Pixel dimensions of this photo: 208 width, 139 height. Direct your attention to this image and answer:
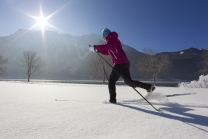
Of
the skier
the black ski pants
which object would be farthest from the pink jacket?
the black ski pants

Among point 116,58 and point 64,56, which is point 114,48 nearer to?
point 116,58

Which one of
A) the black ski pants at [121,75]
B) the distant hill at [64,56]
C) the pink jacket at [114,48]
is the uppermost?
the distant hill at [64,56]

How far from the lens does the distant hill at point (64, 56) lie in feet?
376

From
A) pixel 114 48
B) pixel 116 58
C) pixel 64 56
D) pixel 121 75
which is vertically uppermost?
pixel 64 56

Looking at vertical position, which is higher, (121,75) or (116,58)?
(116,58)

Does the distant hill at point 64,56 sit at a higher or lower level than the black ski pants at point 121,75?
higher

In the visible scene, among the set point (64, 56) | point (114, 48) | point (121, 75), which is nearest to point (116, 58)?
point (114, 48)

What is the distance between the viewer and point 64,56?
5812 inches

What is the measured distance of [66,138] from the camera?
1.08 m

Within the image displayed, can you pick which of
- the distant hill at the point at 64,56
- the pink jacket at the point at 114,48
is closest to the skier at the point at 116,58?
the pink jacket at the point at 114,48

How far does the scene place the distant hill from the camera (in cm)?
11469

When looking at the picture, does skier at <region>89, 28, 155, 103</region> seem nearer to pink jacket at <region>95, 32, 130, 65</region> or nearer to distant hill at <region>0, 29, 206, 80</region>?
pink jacket at <region>95, 32, 130, 65</region>

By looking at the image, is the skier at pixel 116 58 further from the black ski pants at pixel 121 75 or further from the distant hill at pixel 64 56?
the distant hill at pixel 64 56

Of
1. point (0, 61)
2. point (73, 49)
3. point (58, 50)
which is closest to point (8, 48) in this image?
point (58, 50)
